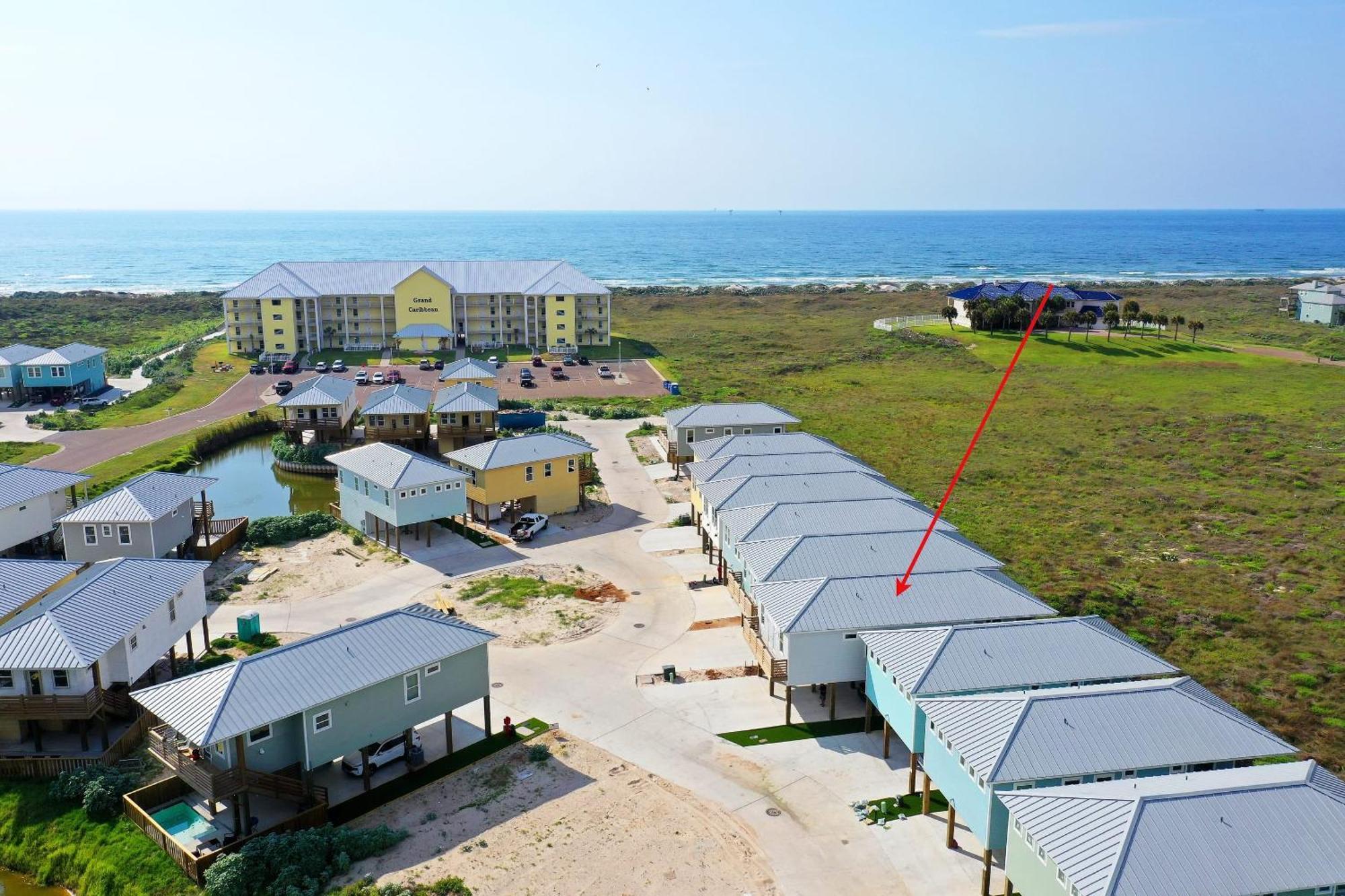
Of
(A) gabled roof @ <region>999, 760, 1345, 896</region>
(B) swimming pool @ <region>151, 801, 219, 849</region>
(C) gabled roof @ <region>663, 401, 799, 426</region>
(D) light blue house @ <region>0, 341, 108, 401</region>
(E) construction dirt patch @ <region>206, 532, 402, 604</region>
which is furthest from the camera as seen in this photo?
(D) light blue house @ <region>0, 341, 108, 401</region>

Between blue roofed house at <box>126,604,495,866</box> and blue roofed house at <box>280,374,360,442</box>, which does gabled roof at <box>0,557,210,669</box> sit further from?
blue roofed house at <box>280,374,360,442</box>

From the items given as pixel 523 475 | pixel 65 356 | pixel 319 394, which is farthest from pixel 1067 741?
pixel 65 356

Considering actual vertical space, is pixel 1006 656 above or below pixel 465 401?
below

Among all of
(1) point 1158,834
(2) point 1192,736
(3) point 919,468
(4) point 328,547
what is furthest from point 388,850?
(3) point 919,468

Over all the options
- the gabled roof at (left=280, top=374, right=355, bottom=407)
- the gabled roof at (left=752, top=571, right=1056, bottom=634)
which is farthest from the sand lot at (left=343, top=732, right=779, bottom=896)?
the gabled roof at (left=280, top=374, right=355, bottom=407)

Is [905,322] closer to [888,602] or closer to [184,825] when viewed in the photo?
[888,602]

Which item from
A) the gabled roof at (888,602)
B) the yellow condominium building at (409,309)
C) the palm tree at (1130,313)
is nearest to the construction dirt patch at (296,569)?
the gabled roof at (888,602)
